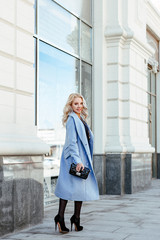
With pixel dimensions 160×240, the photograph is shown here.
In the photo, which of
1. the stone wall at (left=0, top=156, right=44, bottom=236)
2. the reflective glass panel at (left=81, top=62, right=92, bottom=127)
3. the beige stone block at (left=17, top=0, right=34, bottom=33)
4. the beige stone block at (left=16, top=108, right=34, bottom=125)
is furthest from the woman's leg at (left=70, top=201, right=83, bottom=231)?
the reflective glass panel at (left=81, top=62, right=92, bottom=127)

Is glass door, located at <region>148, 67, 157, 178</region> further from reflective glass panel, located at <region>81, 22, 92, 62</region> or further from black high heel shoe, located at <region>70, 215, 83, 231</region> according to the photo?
black high heel shoe, located at <region>70, 215, 83, 231</region>

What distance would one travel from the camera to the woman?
513 centimetres

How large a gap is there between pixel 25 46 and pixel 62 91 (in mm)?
3078

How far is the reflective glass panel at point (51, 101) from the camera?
808cm

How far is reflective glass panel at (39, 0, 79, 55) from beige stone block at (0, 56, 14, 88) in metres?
2.62

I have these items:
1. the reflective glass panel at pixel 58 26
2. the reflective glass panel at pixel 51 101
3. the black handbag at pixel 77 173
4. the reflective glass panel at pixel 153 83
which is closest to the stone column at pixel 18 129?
the black handbag at pixel 77 173

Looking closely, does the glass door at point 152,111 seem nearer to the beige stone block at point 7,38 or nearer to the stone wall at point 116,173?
the stone wall at point 116,173

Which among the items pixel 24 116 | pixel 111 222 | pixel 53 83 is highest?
pixel 53 83

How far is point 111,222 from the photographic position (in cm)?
619

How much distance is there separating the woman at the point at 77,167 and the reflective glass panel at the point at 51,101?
2.66 meters

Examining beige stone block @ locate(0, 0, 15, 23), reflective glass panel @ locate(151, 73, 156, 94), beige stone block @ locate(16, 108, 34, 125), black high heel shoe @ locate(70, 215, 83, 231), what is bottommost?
black high heel shoe @ locate(70, 215, 83, 231)

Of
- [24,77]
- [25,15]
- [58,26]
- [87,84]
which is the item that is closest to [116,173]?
[87,84]

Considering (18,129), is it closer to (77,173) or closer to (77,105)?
(77,105)

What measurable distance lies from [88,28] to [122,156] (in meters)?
3.19
